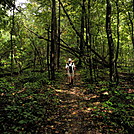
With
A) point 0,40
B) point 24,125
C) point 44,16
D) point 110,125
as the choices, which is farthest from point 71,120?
point 0,40

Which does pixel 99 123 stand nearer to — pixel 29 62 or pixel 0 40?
pixel 0 40

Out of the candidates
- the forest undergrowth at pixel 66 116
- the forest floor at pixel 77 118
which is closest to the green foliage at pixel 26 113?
the forest undergrowth at pixel 66 116

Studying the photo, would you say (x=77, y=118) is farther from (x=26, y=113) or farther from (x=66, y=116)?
(x=26, y=113)

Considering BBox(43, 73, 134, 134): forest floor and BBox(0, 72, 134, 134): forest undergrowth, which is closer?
BBox(0, 72, 134, 134): forest undergrowth

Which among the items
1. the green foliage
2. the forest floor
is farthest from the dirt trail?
the green foliage

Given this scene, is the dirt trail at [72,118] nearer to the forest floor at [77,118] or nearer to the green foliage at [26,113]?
the forest floor at [77,118]

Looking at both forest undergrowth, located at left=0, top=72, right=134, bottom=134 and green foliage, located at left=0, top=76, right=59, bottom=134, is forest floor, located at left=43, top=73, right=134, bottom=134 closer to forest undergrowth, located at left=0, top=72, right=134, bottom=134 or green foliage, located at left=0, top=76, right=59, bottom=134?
forest undergrowth, located at left=0, top=72, right=134, bottom=134

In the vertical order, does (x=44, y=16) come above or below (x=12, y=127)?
above

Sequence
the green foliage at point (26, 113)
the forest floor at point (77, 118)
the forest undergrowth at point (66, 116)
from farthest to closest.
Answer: the forest floor at point (77, 118), the forest undergrowth at point (66, 116), the green foliage at point (26, 113)

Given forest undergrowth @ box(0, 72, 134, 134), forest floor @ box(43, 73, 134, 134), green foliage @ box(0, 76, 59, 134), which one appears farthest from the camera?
forest floor @ box(43, 73, 134, 134)

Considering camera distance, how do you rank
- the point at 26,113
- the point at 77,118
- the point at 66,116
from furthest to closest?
the point at 66,116, the point at 77,118, the point at 26,113

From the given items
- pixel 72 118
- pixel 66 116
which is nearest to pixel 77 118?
pixel 72 118

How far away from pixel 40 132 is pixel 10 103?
8.55 ft

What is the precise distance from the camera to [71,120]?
18.2 feet
